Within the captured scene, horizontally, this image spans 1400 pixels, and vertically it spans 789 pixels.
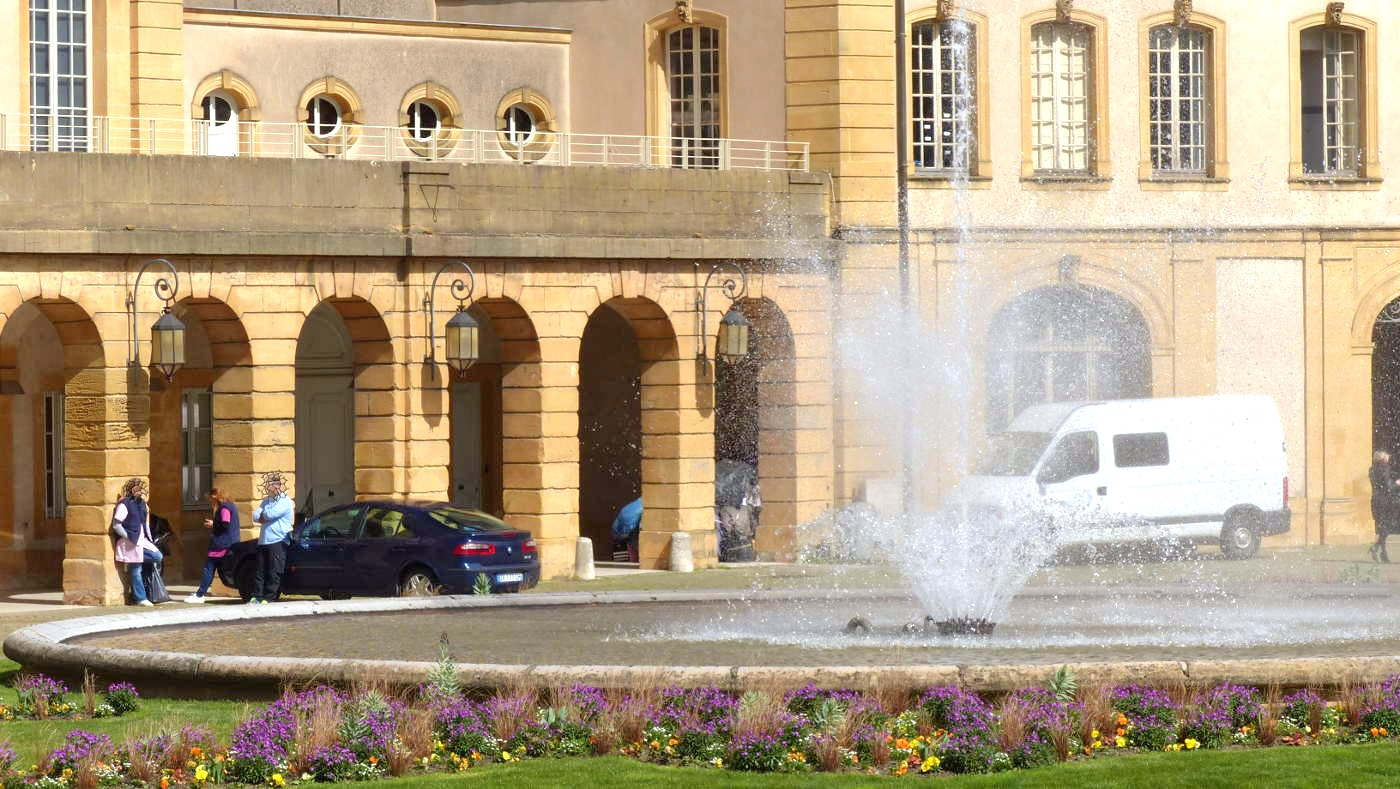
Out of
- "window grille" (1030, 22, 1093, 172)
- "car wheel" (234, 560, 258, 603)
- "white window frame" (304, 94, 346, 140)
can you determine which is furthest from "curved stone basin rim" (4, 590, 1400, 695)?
"window grille" (1030, 22, 1093, 172)

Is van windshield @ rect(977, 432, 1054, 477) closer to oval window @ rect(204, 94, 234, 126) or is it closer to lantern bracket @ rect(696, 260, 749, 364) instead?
lantern bracket @ rect(696, 260, 749, 364)

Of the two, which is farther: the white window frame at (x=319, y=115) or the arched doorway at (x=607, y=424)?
the arched doorway at (x=607, y=424)

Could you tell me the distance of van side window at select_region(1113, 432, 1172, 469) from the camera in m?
33.6

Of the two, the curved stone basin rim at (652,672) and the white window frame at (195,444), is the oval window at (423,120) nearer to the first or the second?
the white window frame at (195,444)

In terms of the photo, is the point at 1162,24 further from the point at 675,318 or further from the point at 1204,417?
the point at 675,318

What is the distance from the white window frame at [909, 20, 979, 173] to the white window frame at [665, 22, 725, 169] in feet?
8.89

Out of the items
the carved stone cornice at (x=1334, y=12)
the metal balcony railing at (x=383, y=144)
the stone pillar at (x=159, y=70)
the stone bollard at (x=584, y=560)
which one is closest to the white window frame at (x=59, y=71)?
the metal balcony railing at (x=383, y=144)

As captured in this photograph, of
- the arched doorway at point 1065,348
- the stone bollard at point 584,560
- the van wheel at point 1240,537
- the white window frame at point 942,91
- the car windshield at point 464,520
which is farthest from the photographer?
the arched doorway at point 1065,348

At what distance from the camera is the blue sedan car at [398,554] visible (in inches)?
1070

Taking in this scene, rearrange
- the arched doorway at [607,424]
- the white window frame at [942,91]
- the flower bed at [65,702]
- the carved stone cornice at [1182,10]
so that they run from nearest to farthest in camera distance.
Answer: the flower bed at [65,702] → the white window frame at [942,91] → the carved stone cornice at [1182,10] → the arched doorway at [607,424]

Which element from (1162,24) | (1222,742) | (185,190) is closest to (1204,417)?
(1162,24)

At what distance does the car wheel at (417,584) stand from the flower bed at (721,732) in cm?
1173

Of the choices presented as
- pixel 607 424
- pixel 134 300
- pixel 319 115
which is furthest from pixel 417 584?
pixel 607 424

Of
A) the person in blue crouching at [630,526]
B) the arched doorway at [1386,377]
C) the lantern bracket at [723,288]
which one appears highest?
the lantern bracket at [723,288]
